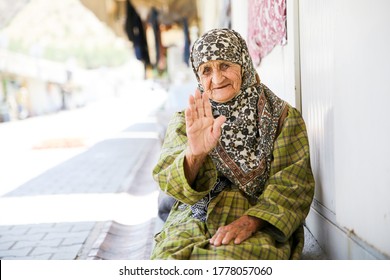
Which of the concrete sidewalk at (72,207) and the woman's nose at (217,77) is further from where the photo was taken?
the concrete sidewalk at (72,207)

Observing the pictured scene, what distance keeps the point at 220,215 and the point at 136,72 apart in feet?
110

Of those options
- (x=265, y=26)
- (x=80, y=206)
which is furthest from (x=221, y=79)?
(x=80, y=206)

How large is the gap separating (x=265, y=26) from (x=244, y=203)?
5.47ft

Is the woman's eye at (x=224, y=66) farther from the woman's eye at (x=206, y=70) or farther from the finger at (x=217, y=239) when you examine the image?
the finger at (x=217, y=239)

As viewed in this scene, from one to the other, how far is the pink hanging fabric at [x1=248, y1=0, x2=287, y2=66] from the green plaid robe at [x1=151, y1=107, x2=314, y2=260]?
38.5 inches

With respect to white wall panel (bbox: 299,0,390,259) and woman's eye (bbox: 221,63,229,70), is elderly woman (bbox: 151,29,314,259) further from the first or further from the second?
white wall panel (bbox: 299,0,390,259)

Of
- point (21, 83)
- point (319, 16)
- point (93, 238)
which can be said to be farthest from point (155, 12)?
point (21, 83)

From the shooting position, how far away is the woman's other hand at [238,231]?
1.52 metres

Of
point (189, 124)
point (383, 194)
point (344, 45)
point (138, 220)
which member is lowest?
point (138, 220)

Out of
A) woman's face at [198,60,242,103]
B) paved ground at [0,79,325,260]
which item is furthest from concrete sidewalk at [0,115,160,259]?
woman's face at [198,60,242,103]

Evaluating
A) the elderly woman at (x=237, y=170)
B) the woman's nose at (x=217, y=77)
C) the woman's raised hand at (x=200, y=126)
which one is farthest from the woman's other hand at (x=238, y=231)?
the woman's nose at (x=217, y=77)

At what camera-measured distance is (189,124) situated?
1480 mm

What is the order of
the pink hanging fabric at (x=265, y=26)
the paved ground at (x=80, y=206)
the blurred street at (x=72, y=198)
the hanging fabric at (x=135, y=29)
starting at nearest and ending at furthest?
the pink hanging fabric at (x=265, y=26)
the paved ground at (x=80, y=206)
the blurred street at (x=72, y=198)
the hanging fabric at (x=135, y=29)

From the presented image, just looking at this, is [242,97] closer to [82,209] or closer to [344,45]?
[344,45]
